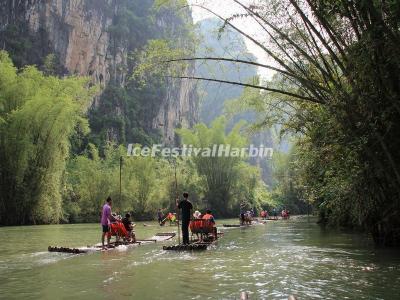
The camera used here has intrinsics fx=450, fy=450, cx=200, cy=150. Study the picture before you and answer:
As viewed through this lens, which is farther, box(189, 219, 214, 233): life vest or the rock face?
the rock face

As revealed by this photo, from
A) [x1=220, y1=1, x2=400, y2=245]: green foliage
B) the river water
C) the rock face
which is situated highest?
the rock face

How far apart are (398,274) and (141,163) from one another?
32329 mm

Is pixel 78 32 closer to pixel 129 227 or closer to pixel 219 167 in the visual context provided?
pixel 219 167

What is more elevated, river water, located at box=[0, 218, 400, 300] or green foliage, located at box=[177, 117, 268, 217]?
green foliage, located at box=[177, 117, 268, 217]

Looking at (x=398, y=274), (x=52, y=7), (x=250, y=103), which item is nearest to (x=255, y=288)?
(x=398, y=274)

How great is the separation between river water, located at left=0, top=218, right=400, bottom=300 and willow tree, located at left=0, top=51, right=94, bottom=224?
52.4 ft

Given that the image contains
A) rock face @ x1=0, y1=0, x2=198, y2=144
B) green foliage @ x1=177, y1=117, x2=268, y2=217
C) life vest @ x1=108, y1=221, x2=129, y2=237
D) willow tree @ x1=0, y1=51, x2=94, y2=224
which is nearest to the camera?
life vest @ x1=108, y1=221, x2=129, y2=237

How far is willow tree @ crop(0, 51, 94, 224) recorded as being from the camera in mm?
25453

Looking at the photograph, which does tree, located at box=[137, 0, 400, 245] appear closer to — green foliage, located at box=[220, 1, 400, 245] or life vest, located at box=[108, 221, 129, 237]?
green foliage, located at box=[220, 1, 400, 245]

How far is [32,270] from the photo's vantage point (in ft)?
25.9

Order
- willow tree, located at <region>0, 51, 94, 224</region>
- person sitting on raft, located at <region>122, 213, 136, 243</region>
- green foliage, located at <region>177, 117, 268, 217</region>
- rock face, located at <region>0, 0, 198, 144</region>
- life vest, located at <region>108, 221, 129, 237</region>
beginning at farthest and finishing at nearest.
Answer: rock face, located at <region>0, 0, 198, 144</region>
green foliage, located at <region>177, 117, 268, 217</region>
willow tree, located at <region>0, 51, 94, 224</region>
person sitting on raft, located at <region>122, 213, 136, 243</region>
life vest, located at <region>108, 221, 129, 237</region>

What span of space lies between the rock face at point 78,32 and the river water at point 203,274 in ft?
136

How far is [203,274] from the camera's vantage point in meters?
7.27

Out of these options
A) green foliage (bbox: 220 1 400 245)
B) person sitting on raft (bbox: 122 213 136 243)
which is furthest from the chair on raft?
green foliage (bbox: 220 1 400 245)
